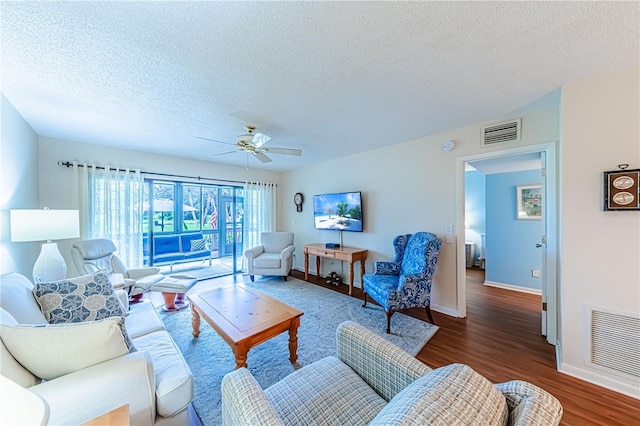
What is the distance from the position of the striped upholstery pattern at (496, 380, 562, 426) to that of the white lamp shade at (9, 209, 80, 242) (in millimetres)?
3330

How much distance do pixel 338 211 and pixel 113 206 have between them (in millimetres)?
3538

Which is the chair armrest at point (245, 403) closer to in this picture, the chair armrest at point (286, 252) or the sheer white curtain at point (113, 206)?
the chair armrest at point (286, 252)

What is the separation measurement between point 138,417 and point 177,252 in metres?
4.23

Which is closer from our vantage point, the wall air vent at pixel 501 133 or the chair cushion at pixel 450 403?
the chair cushion at pixel 450 403

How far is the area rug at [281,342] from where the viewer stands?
179 centimetres

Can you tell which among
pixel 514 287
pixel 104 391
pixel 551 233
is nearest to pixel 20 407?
pixel 104 391

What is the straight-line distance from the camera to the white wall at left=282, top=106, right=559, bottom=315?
2.77 meters

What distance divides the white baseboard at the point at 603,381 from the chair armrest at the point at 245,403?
2.40 meters

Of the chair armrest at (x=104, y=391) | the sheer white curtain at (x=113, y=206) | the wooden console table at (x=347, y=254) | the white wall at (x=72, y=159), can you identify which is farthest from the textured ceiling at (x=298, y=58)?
the wooden console table at (x=347, y=254)

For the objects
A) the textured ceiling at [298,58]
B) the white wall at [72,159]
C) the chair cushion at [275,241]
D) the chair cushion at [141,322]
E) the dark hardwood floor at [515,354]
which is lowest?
the dark hardwood floor at [515,354]

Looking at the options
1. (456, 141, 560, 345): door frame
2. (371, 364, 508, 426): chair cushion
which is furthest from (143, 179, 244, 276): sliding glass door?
(456, 141, 560, 345): door frame

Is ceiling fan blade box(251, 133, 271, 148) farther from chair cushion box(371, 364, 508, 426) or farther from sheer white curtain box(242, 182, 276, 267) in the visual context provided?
chair cushion box(371, 364, 508, 426)

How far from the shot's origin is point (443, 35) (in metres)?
1.32

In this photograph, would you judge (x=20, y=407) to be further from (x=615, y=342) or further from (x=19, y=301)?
(x=615, y=342)
